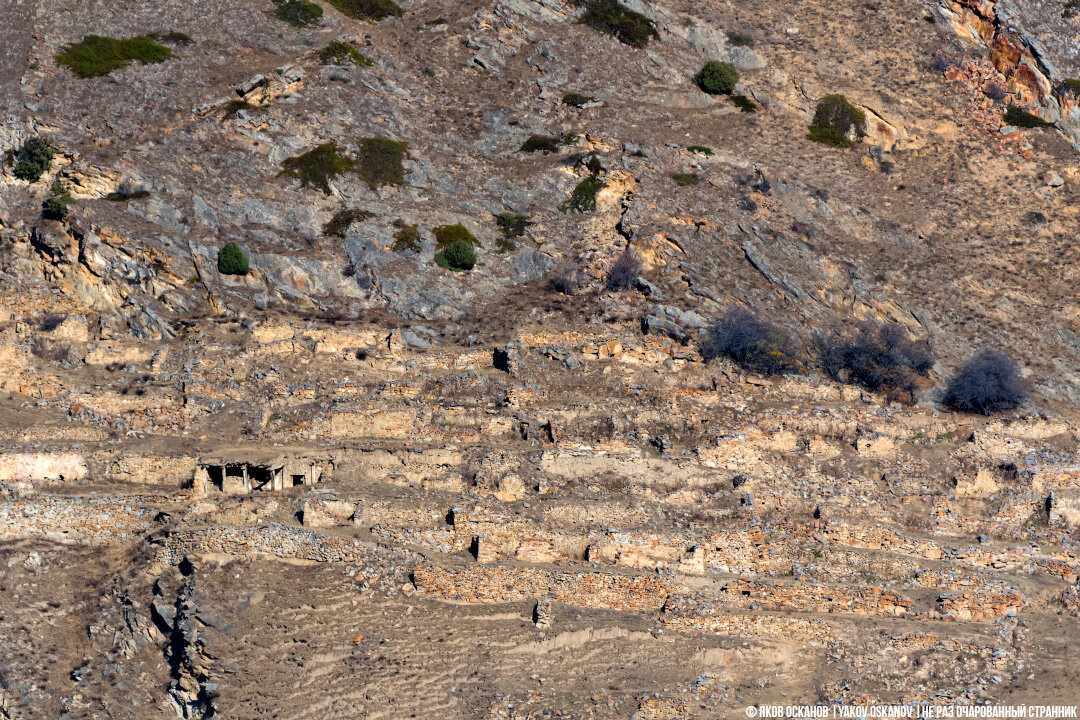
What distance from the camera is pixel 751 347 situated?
1452 inches

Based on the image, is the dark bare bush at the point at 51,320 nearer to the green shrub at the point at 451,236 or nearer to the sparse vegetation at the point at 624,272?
the green shrub at the point at 451,236

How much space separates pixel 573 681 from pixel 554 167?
26272 mm

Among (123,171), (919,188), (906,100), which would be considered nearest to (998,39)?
(906,100)

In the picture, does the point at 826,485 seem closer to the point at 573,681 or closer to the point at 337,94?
the point at 573,681

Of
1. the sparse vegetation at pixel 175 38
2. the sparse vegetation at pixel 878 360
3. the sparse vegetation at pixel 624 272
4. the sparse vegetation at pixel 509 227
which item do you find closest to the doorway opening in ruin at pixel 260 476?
the sparse vegetation at pixel 624 272

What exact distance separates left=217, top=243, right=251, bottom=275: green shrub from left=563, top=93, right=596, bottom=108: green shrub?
18.9m

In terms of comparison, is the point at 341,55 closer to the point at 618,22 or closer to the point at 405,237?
the point at 405,237

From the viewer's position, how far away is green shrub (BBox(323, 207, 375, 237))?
40.8 m

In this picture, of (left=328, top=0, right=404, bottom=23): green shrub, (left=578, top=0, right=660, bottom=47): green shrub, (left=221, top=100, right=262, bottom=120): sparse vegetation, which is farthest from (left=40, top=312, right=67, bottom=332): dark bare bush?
(left=578, top=0, right=660, bottom=47): green shrub

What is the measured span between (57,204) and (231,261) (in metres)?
6.32

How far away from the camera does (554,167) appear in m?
46.1

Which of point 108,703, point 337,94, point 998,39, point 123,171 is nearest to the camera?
point 108,703

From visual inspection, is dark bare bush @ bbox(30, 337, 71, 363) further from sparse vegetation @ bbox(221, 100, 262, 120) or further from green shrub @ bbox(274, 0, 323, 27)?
green shrub @ bbox(274, 0, 323, 27)

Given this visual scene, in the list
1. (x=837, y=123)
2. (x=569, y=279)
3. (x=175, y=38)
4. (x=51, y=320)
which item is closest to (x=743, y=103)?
(x=837, y=123)
